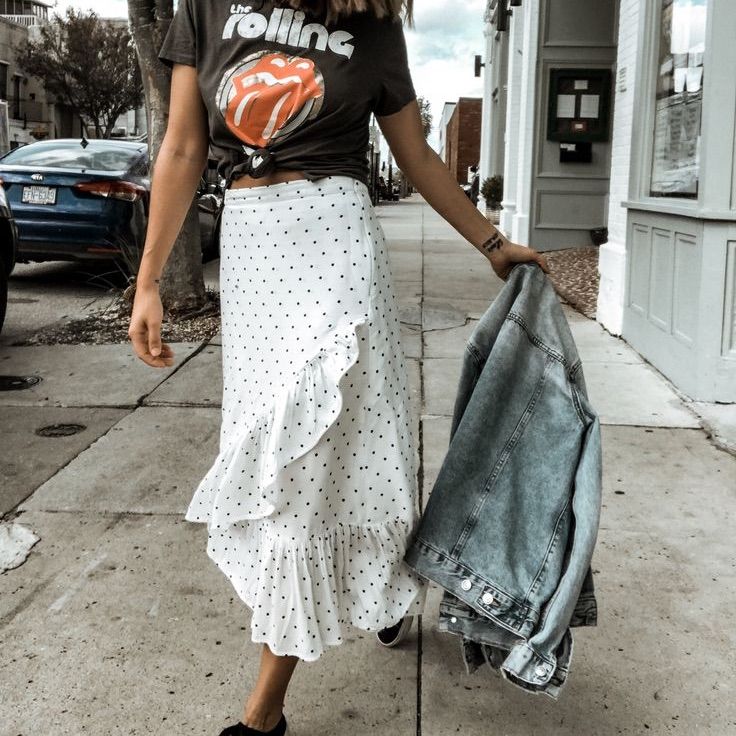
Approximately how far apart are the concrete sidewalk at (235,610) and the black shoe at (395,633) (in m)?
0.03

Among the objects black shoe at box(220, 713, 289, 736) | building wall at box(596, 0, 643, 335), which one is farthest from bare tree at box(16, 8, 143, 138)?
black shoe at box(220, 713, 289, 736)

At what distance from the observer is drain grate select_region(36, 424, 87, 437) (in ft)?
15.5

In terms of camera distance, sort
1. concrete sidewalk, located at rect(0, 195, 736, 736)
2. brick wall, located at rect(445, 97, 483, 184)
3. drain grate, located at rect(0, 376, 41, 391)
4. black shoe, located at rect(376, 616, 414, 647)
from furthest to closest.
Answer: brick wall, located at rect(445, 97, 483, 184) < drain grate, located at rect(0, 376, 41, 391) < black shoe, located at rect(376, 616, 414, 647) < concrete sidewalk, located at rect(0, 195, 736, 736)

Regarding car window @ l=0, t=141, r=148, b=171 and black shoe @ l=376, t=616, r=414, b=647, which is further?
car window @ l=0, t=141, r=148, b=171

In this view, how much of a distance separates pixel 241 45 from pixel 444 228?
55.8 ft

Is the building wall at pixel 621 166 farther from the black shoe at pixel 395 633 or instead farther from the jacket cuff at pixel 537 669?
the jacket cuff at pixel 537 669

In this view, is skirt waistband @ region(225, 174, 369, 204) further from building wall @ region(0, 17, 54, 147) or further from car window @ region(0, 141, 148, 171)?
building wall @ region(0, 17, 54, 147)

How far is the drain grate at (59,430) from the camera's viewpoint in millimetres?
4727

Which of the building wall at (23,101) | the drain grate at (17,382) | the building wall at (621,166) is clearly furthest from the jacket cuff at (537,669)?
the building wall at (23,101)

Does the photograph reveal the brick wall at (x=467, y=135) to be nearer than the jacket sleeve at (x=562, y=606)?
No

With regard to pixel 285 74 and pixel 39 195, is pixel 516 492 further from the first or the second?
pixel 39 195

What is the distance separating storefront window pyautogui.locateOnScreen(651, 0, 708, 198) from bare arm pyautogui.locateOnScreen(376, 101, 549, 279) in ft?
11.2

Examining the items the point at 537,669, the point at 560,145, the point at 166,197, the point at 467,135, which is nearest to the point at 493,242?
the point at 166,197

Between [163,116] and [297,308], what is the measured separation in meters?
5.93
